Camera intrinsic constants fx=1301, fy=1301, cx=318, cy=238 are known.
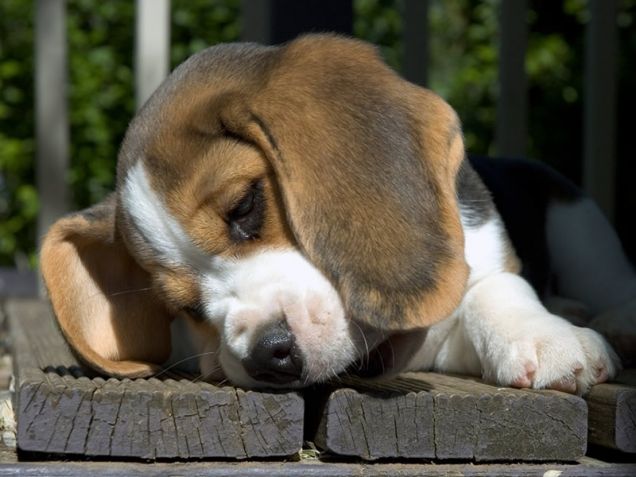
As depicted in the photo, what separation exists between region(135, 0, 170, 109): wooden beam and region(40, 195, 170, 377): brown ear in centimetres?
223

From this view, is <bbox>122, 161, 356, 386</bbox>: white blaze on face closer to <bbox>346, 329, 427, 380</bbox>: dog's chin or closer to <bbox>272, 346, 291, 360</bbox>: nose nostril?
<bbox>272, 346, 291, 360</bbox>: nose nostril

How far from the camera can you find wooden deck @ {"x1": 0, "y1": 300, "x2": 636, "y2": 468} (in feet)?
10.3

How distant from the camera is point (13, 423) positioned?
11.8ft

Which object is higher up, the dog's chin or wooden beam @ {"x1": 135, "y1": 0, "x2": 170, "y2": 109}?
wooden beam @ {"x1": 135, "y1": 0, "x2": 170, "y2": 109}

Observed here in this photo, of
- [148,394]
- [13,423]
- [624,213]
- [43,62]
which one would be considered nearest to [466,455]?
[148,394]

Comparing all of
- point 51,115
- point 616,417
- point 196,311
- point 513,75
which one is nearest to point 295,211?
point 196,311

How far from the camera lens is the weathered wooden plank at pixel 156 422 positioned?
3.15 metres

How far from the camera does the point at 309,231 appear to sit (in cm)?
334

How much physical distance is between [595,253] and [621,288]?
0.72 feet

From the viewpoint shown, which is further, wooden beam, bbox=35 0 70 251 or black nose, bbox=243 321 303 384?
wooden beam, bbox=35 0 70 251

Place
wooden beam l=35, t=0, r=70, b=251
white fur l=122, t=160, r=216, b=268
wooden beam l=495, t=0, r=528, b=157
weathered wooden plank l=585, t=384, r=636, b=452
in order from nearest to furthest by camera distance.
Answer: weathered wooden plank l=585, t=384, r=636, b=452, white fur l=122, t=160, r=216, b=268, wooden beam l=495, t=0, r=528, b=157, wooden beam l=35, t=0, r=70, b=251

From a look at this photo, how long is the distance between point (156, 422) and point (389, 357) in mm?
740

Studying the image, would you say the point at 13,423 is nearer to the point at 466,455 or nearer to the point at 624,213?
the point at 466,455

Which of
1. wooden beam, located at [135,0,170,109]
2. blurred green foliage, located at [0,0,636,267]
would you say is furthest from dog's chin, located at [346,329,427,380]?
blurred green foliage, located at [0,0,636,267]
